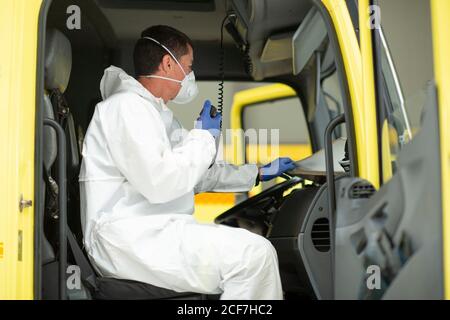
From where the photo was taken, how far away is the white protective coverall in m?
2.78

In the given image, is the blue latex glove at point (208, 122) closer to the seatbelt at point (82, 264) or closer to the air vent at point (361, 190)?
the seatbelt at point (82, 264)

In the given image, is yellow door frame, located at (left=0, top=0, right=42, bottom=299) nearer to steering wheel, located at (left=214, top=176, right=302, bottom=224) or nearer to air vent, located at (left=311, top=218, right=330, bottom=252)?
air vent, located at (left=311, top=218, right=330, bottom=252)

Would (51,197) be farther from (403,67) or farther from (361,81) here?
(403,67)

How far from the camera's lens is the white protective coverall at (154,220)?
2775 mm

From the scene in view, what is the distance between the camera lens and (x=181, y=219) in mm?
2916

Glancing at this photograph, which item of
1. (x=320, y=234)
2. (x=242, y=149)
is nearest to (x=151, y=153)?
(x=320, y=234)

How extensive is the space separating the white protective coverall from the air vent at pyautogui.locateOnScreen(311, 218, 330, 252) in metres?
0.40

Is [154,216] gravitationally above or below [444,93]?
below

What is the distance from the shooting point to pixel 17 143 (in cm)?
255

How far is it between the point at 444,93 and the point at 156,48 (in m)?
1.60

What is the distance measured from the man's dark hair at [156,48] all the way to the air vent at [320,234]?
3.24ft
